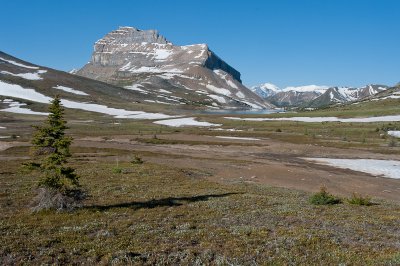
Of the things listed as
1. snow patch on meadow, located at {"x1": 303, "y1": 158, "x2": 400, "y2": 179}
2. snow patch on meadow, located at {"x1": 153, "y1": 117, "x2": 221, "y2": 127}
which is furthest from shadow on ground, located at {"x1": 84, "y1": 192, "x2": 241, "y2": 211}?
snow patch on meadow, located at {"x1": 153, "y1": 117, "x2": 221, "y2": 127}

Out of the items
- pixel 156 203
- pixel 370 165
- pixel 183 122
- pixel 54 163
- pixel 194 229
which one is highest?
pixel 54 163

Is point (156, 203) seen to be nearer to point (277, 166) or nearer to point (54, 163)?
point (54, 163)

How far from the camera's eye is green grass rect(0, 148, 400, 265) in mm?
17531

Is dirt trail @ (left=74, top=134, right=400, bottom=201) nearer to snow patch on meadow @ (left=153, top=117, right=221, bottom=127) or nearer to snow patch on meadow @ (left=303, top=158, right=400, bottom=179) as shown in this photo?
snow patch on meadow @ (left=303, top=158, right=400, bottom=179)

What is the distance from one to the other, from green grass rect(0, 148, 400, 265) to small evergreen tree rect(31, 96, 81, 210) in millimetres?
1065

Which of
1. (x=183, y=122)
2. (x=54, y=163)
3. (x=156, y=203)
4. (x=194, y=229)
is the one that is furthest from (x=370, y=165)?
(x=183, y=122)

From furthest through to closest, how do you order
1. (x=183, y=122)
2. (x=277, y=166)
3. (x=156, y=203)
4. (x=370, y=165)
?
1. (x=183, y=122)
2. (x=370, y=165)
3. (x=277, y=166)
4. (x=156, y=203)

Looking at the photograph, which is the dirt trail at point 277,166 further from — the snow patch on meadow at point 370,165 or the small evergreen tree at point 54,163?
the small evergreen tree at point 54,163

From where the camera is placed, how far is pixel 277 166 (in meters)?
60.5

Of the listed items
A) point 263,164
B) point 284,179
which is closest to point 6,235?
point 284,179

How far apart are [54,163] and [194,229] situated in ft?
33.2

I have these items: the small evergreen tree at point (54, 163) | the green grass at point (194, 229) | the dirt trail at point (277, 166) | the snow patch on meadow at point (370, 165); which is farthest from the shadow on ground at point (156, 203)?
the snow patch on meadow at point (370, 165)

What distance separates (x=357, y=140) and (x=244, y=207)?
78.8 metres

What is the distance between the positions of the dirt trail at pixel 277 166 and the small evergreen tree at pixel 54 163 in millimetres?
23119
